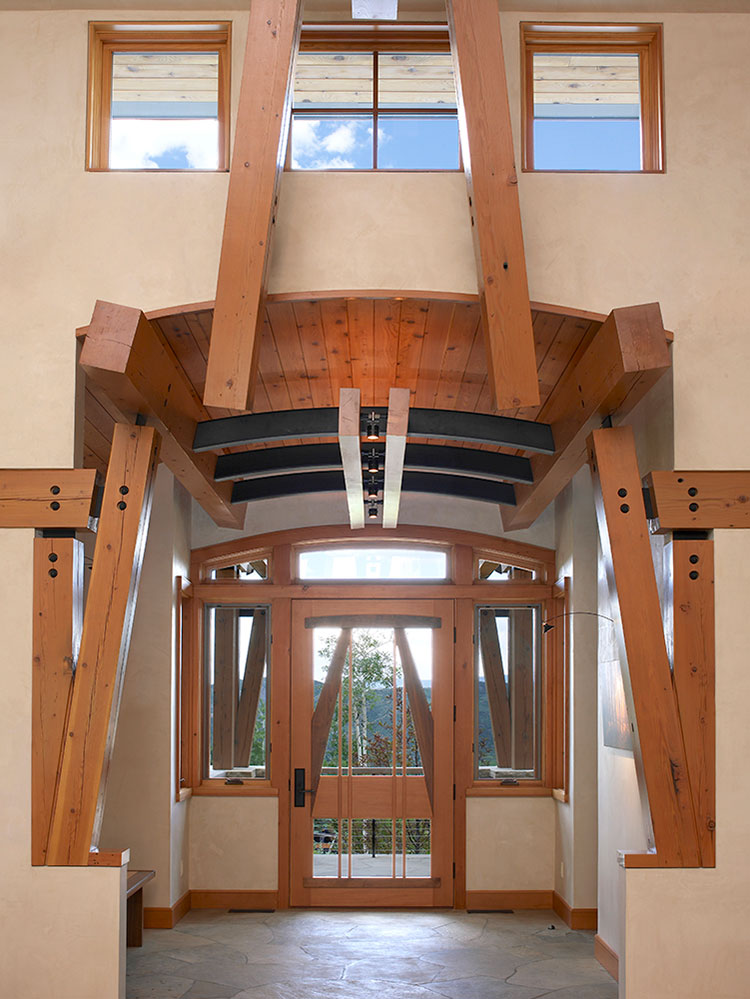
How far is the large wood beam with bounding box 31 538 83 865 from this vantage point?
5.22 metres

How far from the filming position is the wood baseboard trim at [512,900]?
28.6 feet

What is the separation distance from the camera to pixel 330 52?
5.87 metres

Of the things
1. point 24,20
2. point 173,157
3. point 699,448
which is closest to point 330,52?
point 173,157

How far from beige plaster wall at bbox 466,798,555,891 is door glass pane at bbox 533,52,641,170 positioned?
16.9 feet

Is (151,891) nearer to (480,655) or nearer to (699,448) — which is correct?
(480,655)

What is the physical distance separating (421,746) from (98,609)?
175 inches

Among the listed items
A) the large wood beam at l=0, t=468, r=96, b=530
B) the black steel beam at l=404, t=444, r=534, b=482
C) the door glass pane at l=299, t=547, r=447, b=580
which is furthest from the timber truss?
the door glass pane at l=299, t=547, r=447, b=580

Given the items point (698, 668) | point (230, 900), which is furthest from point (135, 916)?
point (698, 668)

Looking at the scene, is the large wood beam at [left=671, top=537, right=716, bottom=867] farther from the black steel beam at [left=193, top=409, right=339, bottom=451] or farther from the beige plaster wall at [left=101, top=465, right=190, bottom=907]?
the beige plaster wall at [left=101, top=465, right=190, bottom=907]

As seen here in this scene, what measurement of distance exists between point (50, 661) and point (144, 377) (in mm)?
1404

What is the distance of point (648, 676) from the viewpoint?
5156 mm

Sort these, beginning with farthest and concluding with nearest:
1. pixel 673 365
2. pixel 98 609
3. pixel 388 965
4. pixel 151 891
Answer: pixel 151 891, pixel 388 965, pixel 673 365, pixel 98 609

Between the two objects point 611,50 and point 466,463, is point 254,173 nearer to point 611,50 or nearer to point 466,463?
point 611,50

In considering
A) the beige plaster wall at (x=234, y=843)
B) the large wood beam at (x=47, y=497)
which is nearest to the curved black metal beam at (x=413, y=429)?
the large wood beam at (x=47, y=497)
